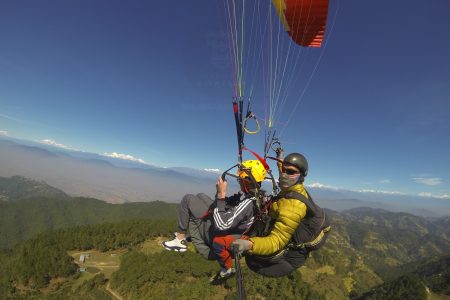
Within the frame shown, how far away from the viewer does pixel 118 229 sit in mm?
87625

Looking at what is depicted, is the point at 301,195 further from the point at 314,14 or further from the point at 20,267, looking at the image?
the point at 20,267

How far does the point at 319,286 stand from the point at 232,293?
3670 cm

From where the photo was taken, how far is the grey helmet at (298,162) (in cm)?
591

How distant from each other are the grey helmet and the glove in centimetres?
225

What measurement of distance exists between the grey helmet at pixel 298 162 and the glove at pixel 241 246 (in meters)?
2.25

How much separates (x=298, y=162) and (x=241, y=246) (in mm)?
2518

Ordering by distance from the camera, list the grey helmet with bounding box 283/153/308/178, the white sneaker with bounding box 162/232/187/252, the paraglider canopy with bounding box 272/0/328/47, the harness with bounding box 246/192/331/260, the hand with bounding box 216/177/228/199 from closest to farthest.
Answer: the harness with bounding box 246/192/331/260 < the hand with bounding box 216/177/228/199 < the grey helmet with bounding box 283/153/308/178 < the white sneaker with bounding box 162/232/187/252 < the paraglider canopy with bounding box 272/0/328/47

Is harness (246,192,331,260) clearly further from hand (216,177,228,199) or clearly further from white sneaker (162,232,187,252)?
white sneaker (162,232,187,252)

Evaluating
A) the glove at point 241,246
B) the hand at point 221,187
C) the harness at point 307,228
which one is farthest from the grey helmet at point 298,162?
the glove at point 241,246

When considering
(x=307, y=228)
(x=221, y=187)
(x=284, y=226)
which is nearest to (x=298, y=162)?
(x=307, y=228)

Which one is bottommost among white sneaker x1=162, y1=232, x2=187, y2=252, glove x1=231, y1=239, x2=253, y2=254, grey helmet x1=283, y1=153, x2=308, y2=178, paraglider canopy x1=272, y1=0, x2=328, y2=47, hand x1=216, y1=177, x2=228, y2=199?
white sneaker x1=162, y1=232, x2=187, y2=252

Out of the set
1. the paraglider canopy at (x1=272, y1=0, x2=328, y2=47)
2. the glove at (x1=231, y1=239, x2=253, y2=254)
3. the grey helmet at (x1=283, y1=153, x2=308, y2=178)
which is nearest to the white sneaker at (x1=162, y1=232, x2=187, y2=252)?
the glove at (x1=231, y1=239, x2=253, y2=254)

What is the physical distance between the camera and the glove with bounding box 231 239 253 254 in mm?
4129

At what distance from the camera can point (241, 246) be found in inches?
165
